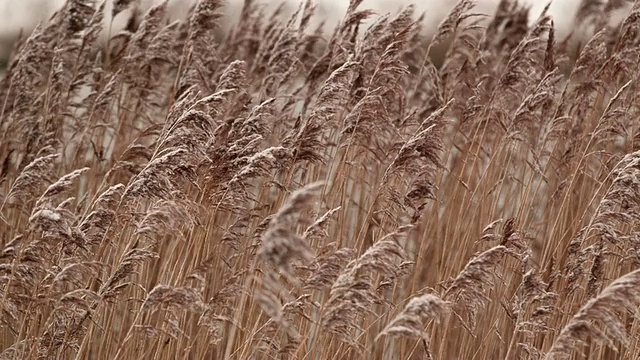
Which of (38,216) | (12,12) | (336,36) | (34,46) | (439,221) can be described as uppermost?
(12,12)

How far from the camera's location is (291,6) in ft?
50.3

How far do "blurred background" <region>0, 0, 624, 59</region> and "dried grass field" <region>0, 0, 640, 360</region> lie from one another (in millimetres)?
6024

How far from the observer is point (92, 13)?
5.04 metres

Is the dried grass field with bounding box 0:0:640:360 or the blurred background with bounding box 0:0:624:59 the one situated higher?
the blurred background with bounding box 0:0:624:59

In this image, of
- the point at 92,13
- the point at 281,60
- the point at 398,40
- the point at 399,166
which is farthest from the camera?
the point at 92,13

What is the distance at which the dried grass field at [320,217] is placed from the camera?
2.93 meters

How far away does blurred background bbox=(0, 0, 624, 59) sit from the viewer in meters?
12.2

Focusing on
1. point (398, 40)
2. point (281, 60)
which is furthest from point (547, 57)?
point (281, 60)

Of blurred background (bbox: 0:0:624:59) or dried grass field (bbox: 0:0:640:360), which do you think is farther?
blurred background (bbox: 0:0:624:59)

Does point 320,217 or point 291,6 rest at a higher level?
point 291,6

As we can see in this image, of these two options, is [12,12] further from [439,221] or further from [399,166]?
[399,166]

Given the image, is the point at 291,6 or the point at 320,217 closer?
the point at 320,217

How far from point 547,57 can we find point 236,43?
2.20 m

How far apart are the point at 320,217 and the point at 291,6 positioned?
12.0 m
